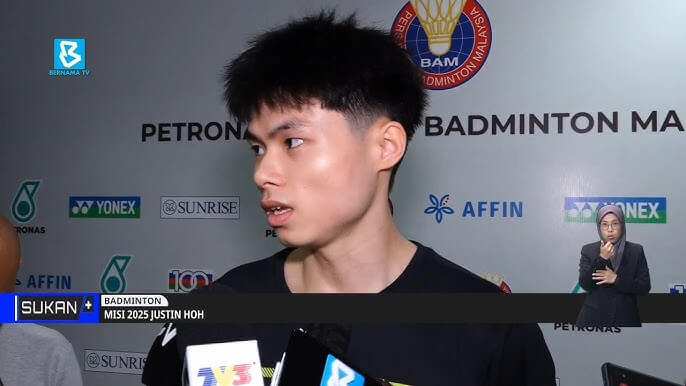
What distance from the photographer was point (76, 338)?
2.79 m

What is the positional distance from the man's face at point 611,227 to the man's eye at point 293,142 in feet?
5.09

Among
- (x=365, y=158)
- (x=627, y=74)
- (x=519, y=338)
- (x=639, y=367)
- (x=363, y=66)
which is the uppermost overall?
(x=627, y=74)

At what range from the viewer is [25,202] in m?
2.89

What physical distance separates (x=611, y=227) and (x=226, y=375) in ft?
6.44

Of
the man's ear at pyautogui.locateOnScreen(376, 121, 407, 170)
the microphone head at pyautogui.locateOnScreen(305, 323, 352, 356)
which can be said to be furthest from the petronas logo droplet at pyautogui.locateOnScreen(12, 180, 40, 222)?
the microphone head at pyautogui.locateOnScreen(305, 323, 352, 356)

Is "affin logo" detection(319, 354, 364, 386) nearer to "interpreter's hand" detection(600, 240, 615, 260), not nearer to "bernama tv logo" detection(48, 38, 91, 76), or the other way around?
"interpreter's hand" detection(600, 240, 615, 260)

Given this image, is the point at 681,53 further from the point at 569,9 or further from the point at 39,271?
the point at 39,271

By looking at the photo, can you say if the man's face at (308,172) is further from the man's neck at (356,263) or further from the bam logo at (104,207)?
the bam logo at (104,207)

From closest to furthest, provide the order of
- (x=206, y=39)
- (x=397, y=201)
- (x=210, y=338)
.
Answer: (x=210, y=338)
(x=397, y=201)
(x=206, y=39)

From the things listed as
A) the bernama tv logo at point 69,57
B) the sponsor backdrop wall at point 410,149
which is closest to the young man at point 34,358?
the sponsor backdrop wall at point 410,149

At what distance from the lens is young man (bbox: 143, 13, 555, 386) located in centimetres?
91

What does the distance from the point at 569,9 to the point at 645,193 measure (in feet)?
2.15

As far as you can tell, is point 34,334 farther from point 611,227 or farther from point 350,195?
→ point 611,227

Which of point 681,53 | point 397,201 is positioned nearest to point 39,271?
point 397,201
